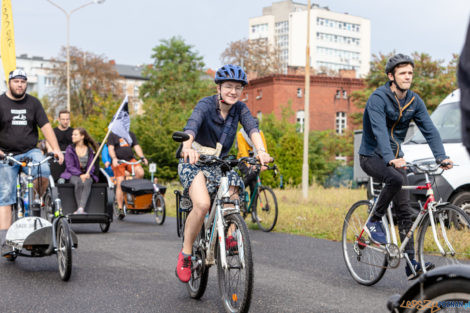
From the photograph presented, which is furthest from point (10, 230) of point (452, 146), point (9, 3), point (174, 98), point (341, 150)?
point (174, 98)

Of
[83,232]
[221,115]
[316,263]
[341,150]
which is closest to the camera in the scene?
[221,115]

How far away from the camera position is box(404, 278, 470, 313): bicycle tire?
2.48 m

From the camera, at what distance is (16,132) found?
7488 mm

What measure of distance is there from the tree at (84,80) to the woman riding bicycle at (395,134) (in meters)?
54.1

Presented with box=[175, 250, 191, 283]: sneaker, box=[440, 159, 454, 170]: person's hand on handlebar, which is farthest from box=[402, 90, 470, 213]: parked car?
box=[175, 250, 191, 283]: sneaker

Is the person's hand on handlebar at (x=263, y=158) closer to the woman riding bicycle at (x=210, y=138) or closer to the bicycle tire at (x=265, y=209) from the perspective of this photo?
the woman riding bicycle at (x=210, y=138)

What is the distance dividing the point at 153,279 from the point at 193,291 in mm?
1073

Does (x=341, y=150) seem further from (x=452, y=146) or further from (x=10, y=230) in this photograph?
(x=10, y=230)

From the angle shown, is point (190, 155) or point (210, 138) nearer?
point (190, 155)

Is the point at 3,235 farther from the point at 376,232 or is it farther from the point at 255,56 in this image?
the point at 255,56

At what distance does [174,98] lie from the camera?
60000 millimetres

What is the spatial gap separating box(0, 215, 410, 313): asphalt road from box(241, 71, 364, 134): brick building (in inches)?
1962

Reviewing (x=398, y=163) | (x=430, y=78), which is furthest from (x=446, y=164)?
(x=430, y=78)

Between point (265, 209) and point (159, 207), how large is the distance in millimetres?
2592
